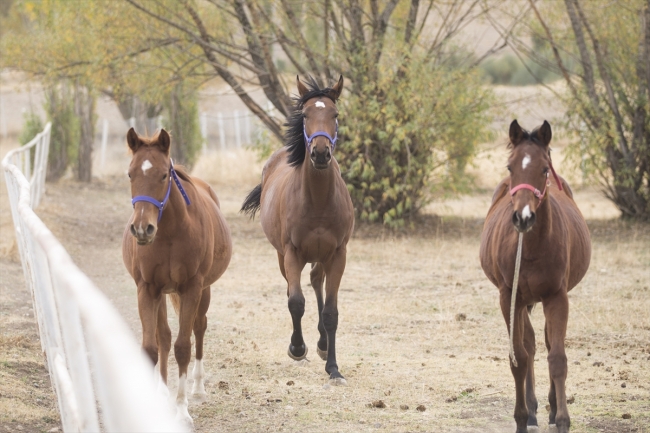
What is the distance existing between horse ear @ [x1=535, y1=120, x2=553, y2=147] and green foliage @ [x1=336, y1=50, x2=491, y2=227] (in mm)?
9217

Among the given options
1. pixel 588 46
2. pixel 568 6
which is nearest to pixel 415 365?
pixel 568 6

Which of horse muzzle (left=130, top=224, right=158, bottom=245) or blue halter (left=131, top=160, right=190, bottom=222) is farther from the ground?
blue halter (left=131, top=160, right=190, bottom=222)

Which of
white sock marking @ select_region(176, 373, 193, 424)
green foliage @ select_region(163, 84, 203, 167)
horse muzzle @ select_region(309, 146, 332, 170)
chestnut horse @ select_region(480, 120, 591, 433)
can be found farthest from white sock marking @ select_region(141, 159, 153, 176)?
green foliage @ select_region(163, 84, 203, 167)

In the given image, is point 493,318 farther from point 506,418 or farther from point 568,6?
point 568,6

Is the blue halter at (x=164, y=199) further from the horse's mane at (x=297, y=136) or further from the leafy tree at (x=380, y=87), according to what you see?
the leafy tree at (x=380, y=87)

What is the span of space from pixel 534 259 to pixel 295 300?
2.27 m

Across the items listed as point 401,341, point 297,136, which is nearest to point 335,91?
point 297,136

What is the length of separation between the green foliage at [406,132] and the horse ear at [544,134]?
30.2ft

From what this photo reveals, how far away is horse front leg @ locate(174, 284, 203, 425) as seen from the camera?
17.4ft

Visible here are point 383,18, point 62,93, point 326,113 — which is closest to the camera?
point 326,113

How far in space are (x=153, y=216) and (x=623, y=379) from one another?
152 inches

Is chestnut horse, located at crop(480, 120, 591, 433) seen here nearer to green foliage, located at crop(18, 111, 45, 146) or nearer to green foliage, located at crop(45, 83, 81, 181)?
green foliage, located at crop(18, 111, 45, 146)

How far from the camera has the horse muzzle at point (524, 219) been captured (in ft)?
14.8

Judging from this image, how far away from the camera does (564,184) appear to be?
6191mm
